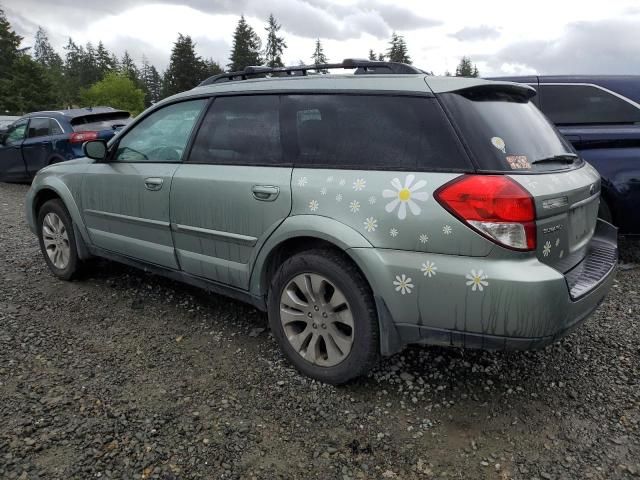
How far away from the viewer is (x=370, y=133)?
2617 mm

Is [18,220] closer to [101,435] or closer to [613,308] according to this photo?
[101,435]

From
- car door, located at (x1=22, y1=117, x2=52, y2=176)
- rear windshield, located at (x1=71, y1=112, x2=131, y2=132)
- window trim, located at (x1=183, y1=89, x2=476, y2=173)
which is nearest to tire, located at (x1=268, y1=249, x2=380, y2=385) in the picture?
window trim, located at (x1=183, y1=89, x2=476, y2=173)

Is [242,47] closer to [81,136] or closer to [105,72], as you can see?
[105,72]

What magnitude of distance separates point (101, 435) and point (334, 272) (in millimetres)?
1351

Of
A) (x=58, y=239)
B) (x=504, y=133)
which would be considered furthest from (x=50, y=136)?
(x=504, y=133)

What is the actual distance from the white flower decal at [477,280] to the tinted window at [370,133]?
1.61 feet

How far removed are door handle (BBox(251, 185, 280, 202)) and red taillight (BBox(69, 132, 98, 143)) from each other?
7.35m

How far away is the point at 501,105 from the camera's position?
268 centimetres

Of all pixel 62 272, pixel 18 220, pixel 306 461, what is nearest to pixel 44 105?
pixel 18 220

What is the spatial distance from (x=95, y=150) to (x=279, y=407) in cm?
255

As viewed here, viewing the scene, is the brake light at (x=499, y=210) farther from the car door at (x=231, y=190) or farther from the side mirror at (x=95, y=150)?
the side mirror at (x=95, y=150)

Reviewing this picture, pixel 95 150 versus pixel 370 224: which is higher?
pixel 95 150

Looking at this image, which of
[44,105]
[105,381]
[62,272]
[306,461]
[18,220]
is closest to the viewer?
[306,461]

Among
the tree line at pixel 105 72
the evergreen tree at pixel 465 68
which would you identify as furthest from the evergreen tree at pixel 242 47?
the evergreen tree at pixel 465 68
